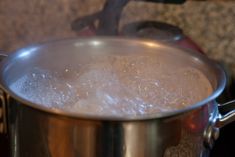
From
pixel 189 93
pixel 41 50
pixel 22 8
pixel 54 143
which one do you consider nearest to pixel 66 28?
pixel 22 8

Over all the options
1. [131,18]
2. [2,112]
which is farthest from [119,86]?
[131,18]

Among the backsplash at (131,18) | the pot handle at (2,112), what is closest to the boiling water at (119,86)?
the pot handle at (2,112)

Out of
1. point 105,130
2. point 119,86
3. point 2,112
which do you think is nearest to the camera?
point 105,130

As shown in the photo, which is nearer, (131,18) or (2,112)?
(2,112)

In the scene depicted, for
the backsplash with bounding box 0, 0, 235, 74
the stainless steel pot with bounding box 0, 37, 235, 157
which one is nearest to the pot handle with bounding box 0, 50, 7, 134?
the stainless steel pot with bounding box 0, 37, 235, 157

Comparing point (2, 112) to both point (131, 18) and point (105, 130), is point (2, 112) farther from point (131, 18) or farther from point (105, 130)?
point (131, 18)

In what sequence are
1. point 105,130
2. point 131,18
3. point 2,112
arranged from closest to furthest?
1. point 105,130
2. point 2,112
3. point 131,18

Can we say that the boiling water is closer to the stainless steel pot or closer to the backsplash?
the stainless steel pot
